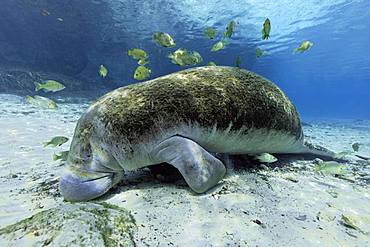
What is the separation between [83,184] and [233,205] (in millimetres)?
1918

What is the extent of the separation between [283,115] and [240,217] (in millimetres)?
2345

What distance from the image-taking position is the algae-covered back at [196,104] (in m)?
3.61

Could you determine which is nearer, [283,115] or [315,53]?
Answer: [283,115]

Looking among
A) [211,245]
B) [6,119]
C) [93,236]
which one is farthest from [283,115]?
[6,119]

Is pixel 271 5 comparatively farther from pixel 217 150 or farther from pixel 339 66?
pixel 339 66

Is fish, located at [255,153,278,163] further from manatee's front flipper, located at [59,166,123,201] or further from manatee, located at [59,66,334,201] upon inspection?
manatee's front flipper, located at [59,166,123,201]

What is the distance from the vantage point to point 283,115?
15.4 feet

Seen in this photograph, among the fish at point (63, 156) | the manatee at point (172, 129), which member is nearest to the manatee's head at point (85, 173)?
the manatee at point (172, 129)

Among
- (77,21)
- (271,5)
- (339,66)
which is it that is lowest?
(339,66)

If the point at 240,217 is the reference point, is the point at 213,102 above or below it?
above

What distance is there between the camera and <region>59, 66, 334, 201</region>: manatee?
3438mm

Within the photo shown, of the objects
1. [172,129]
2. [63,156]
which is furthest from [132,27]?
[172,129]

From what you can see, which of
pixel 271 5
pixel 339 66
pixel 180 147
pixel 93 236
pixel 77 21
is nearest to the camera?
pixel 93 236

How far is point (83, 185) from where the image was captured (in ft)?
11.1
